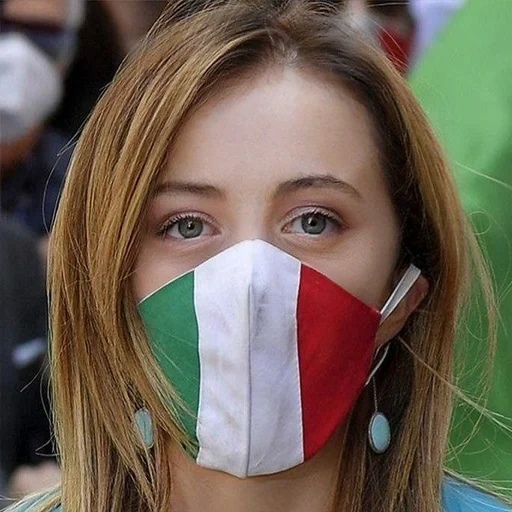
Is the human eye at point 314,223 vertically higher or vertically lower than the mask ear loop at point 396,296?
higher

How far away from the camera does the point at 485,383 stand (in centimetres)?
257

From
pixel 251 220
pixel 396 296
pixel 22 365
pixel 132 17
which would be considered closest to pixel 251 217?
pixel 251 220

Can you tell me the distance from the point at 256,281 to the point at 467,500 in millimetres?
590

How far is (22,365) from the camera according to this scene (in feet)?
11.9

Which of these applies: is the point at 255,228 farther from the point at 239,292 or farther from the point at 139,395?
the point at 139,395

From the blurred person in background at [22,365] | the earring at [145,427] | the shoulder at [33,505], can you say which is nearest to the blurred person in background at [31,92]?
the blurred person in background at [22,365]

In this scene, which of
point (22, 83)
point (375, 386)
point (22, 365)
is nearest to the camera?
point (375, 386)

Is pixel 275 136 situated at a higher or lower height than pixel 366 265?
higher

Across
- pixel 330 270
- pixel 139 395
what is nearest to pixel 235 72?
pixel 330 270

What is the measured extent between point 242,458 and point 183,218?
0.39 metres

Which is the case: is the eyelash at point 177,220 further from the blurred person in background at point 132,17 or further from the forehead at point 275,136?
the blurred person in background at point 132,17

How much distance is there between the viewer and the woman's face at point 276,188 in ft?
7.11

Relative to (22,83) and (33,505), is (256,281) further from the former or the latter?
(22,83)

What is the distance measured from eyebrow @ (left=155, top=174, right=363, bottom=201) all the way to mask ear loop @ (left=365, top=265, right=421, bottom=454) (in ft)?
0.67
